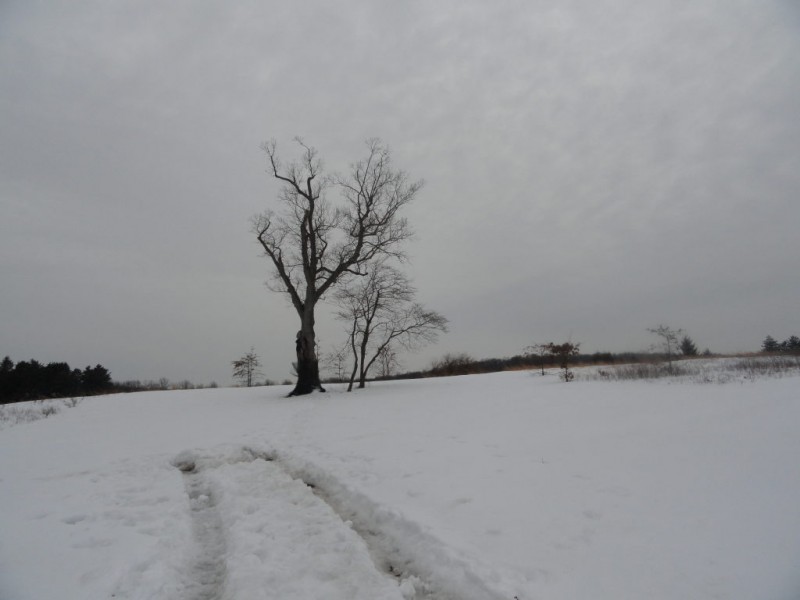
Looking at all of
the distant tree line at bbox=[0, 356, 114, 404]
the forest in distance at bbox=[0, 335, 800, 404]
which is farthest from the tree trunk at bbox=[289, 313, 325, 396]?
the distant tree line at bbox=[0, 356, 114, 404]

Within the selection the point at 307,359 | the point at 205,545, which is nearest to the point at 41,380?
the point at 307,359

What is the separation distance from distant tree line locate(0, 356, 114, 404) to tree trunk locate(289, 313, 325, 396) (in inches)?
1075

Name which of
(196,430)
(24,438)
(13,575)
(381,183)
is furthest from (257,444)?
(381,183)

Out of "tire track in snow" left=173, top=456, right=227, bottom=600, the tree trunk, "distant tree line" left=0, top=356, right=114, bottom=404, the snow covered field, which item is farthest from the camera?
"distant tree line" left=0, top=356, right=114, bottom=404

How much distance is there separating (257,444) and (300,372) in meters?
10.9

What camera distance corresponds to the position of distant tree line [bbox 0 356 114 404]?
38406 mm

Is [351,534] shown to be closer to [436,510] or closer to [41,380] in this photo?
[436,510]

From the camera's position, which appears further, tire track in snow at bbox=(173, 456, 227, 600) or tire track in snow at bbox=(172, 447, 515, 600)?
tire track in snow at bbox=(173, 456, 227, 600)

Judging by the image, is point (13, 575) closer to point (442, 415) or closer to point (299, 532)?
point (299, 532)

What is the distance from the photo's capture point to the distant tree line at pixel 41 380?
38406 mm

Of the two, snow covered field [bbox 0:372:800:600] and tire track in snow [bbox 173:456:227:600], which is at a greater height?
snow covered field [bbox 0:372:800:600]

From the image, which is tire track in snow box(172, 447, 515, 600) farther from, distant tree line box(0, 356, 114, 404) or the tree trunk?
distant tree line box(0, 356, 114, 404)

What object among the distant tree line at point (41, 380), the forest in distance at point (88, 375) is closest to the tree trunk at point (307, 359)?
the forest in distance at point (88, 375)

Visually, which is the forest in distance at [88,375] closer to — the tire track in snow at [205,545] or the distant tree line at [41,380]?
the distant tree line at [41,380]
